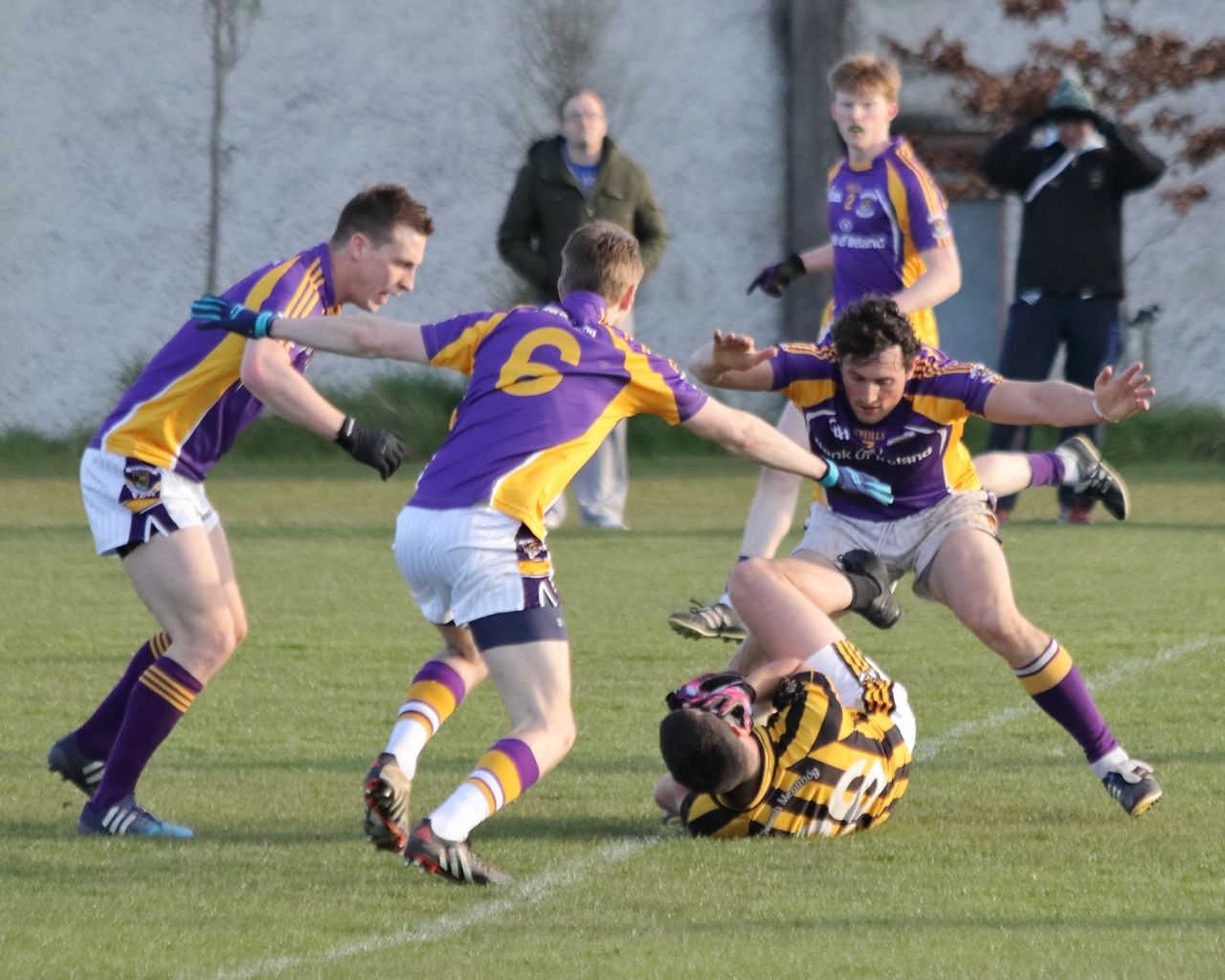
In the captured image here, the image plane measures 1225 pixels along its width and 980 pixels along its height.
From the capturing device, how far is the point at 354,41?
2191 cm

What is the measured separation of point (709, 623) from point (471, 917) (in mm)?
3225

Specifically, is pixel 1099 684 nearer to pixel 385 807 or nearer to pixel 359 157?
pixel 385 807

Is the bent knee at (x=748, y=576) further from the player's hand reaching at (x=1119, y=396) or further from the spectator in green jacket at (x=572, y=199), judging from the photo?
the spectator in green jacket at (x=572, y=199)

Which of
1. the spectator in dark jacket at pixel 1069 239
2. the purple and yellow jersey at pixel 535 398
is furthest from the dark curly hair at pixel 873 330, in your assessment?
the spectator in dark jacket at pixel 1069 239

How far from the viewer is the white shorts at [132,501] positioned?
601 cm

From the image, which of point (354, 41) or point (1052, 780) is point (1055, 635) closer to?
point (1052, 780)

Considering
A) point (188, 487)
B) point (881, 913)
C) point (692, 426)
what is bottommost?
point (881, 913)

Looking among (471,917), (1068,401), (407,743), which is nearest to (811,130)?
(1068,401)

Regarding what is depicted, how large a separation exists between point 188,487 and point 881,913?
2.28 m

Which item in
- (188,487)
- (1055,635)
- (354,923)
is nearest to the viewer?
(354,923)

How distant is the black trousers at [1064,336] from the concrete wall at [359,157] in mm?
8243

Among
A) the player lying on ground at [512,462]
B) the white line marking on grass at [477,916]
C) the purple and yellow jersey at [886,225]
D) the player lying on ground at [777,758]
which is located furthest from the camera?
the purple and yellow jersey at [886,225]

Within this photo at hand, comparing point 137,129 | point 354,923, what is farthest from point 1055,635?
point 137,129

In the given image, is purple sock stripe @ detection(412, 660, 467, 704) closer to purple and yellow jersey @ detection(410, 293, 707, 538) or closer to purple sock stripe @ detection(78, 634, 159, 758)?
purple and yellow jersey @ detection(410, 293, 707, 538)
